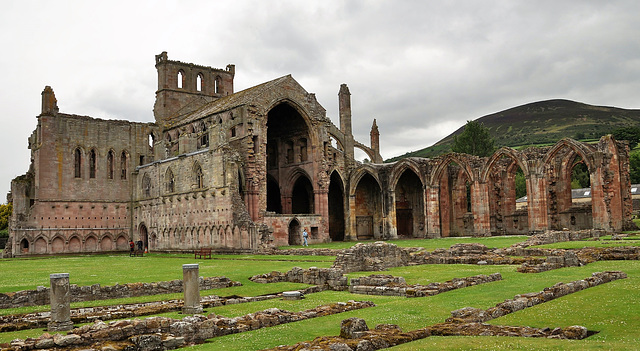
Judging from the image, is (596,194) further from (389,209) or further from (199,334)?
(199,334)

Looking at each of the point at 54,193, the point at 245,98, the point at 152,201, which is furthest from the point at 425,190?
the point at 54,193

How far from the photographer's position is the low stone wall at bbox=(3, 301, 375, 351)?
32.9ft

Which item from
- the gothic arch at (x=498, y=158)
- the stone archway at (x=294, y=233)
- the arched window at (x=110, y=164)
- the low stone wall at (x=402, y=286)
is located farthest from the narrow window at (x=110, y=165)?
the low stone wall at (x=402, y=286)

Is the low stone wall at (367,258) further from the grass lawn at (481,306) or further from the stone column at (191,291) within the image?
the stone column at (191,291)

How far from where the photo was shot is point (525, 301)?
12.2 m

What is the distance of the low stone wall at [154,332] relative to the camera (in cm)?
1003

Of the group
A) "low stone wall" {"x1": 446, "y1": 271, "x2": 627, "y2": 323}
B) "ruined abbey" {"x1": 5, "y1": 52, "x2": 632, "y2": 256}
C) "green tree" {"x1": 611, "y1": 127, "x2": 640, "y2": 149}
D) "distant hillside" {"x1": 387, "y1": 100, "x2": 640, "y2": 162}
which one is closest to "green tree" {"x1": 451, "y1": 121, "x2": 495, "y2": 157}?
"green tree" {"x1": 611, "y1": 127, "x2": 640, "y2": 149}

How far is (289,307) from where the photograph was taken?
14312mm

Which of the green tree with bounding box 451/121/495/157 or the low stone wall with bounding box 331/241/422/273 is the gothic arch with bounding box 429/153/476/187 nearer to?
the low stone wall with bounding box 331/241/422/273

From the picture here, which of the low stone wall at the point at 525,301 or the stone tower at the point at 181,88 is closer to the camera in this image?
the low stone wall at the point at 525,301

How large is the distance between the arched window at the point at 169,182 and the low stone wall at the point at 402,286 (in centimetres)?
3214

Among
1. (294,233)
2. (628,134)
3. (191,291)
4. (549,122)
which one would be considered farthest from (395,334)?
(549,122)

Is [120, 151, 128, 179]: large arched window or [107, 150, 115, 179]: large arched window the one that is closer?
[107, 150, 115, 179]: large arched window

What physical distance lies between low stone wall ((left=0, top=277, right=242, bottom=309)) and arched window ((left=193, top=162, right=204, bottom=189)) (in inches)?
1009
